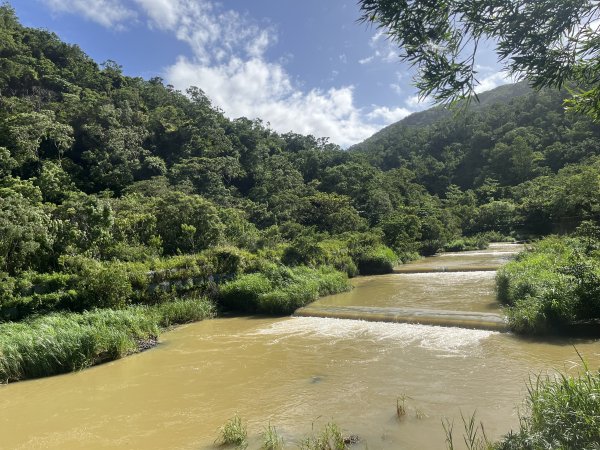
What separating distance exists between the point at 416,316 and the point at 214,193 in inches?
1191

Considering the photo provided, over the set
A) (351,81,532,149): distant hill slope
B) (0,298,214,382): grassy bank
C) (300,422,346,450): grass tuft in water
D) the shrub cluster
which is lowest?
(300,422,346,450): grass tuft in water

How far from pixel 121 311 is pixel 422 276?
15702 mm

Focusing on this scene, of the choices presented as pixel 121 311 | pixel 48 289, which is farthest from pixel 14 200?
pixel 121 311

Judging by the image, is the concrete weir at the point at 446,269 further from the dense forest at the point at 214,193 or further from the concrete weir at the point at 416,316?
the concrete weir at the point at 416,316

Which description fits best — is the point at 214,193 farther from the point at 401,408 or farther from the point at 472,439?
the point at 472,439

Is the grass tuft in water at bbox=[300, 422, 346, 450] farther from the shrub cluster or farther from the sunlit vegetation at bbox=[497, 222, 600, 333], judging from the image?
the shrub cluster

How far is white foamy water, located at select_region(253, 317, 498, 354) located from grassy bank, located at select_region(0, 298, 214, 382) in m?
3.72

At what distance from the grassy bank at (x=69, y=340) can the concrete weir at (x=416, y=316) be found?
18.9ft

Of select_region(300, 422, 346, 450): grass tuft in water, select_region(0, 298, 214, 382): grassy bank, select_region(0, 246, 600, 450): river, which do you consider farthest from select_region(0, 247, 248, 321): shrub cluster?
select_region(300, 422, 346, 450): grass tuft in water

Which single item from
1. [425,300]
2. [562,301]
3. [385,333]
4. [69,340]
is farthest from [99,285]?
[562,301]

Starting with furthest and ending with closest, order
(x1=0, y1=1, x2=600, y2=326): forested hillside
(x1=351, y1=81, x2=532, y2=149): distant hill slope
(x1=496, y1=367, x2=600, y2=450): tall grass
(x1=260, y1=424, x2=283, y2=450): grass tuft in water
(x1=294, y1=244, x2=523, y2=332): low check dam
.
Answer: (x1=351, y1=81, x2=532, y2=149): distant hill slope, (x1=0, y1=1, x2=600, y2=326): forested hillside, (x1=294, y1=244, x2=523, y2=332): low check dam, (x1=260, y1=424, x2=283, y2=450): grass tuft in water, (x1=496, y1=367, x2=600, y2=450): tall grass

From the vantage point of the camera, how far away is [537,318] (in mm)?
9289

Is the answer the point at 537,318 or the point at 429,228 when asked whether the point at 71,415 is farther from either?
the point at 429,228

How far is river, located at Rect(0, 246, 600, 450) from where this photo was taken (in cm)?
602
